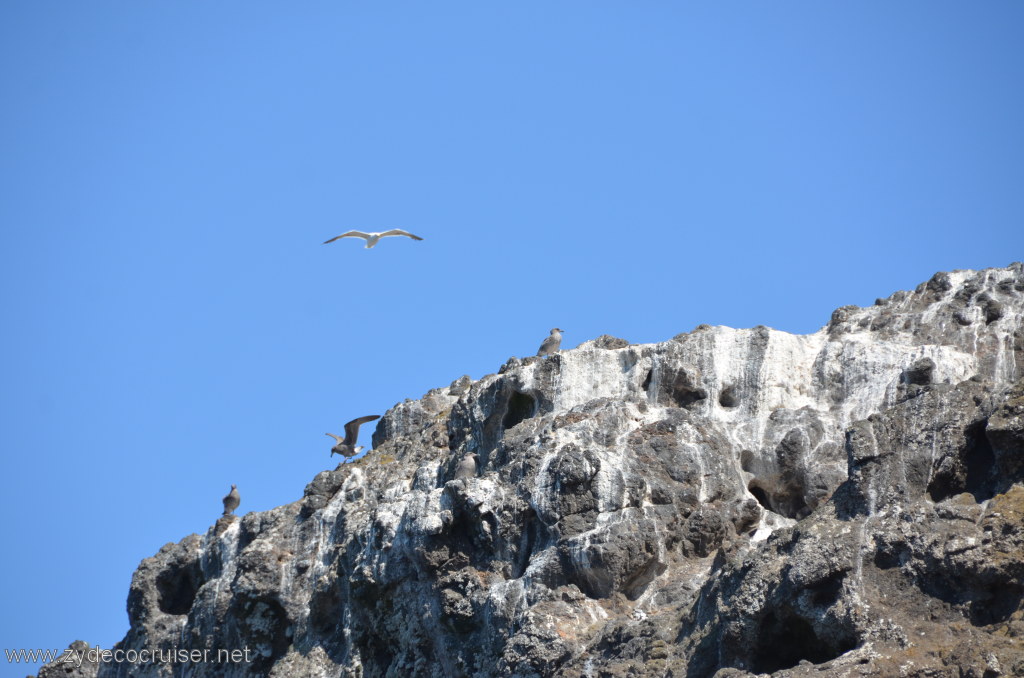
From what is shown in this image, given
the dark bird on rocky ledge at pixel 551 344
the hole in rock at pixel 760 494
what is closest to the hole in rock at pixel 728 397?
the hole in rock at pixel 760 494

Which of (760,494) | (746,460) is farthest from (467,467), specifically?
(760,494)

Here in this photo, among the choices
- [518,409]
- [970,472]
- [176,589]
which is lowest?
[970,472]

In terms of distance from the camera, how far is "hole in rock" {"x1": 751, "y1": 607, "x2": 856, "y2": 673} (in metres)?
25.1

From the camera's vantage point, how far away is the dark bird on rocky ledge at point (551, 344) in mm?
41938

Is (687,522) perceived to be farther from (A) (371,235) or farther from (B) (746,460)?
(A) (371,235)

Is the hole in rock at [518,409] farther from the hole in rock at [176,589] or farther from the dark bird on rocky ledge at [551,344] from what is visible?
the hole in rock at [176,589]

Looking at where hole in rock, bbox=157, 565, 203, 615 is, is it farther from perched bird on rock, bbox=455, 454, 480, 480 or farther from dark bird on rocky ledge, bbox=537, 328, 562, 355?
dark bird on rocky ledge, bbox=537, 328, 562, 355

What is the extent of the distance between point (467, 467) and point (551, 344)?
5411mm

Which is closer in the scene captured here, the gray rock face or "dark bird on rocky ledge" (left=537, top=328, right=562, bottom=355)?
the gray rock face

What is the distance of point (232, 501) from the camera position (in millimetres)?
53125

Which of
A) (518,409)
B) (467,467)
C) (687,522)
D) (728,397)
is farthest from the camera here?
(518,409)

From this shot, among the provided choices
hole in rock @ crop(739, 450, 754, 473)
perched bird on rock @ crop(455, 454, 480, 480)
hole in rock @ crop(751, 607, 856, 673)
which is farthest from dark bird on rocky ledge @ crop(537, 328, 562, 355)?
hole in rock @ crop(751, 607, 856, 673)

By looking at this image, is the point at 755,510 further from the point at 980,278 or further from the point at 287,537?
the point at 287,537

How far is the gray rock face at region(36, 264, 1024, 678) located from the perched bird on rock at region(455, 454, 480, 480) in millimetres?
106
